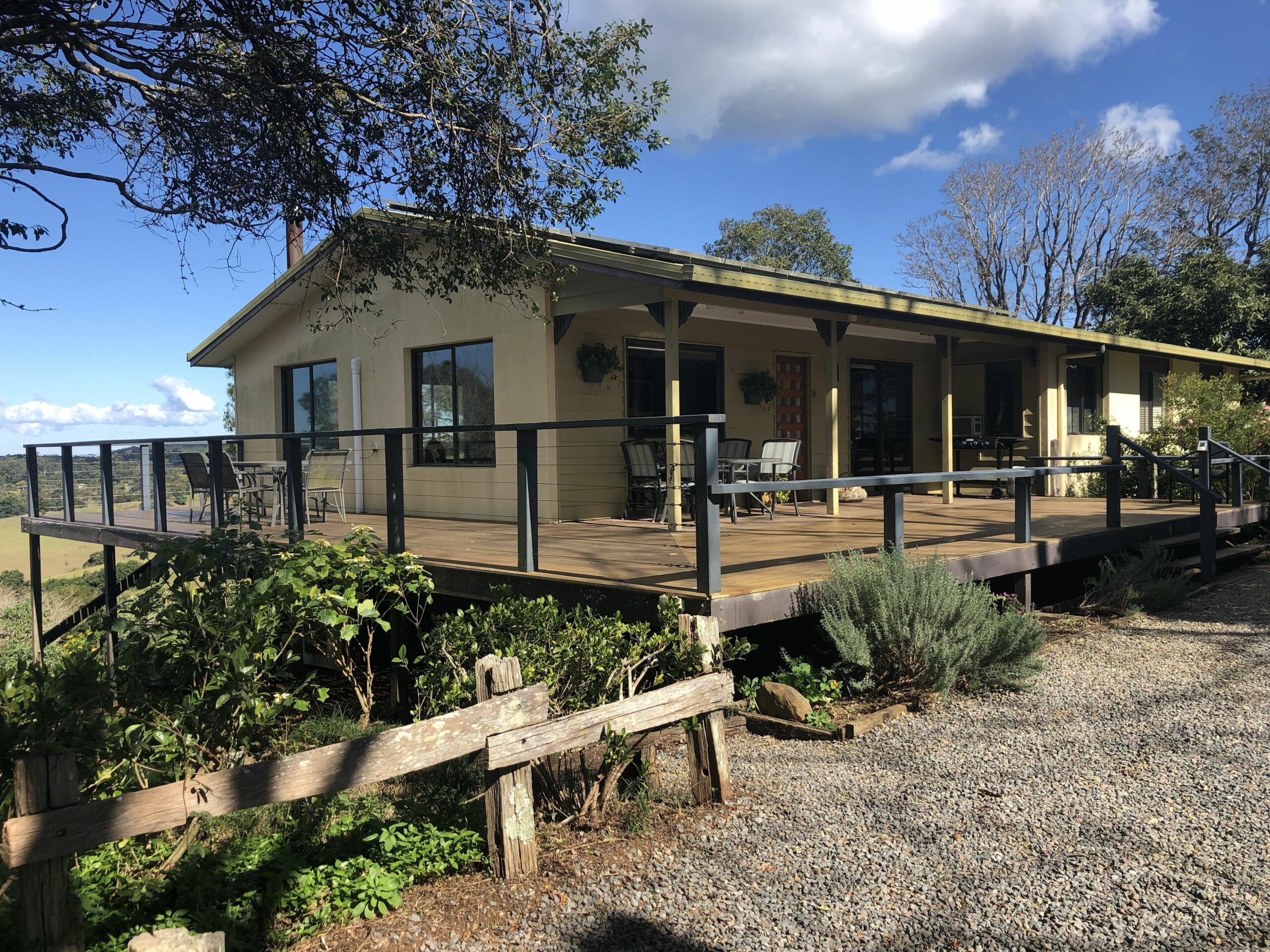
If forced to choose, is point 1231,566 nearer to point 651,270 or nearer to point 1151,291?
point 651,270

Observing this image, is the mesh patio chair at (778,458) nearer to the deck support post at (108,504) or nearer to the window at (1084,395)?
the window at (1084,395)

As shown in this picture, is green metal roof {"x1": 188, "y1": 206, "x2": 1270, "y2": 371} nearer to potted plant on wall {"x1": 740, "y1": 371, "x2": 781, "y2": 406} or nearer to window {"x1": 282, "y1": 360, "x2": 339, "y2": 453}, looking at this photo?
window {"x1": 282, "y1": 360, "x2": 339, "y2": 453}

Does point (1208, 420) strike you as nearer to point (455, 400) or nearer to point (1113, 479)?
point (1113, 479)

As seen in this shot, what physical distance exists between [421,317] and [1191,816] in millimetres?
9529

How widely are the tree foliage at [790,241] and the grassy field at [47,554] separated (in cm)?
2481

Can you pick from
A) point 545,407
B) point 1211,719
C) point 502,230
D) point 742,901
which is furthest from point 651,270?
point 742,901

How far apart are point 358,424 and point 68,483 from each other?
11.7 ft

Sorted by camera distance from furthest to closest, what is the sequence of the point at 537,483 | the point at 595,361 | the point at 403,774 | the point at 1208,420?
Result: the point at 1208,420
the point at 595,361
the point at 537,483
the point at 403,774

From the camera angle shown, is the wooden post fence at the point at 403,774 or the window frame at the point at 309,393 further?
the window frame at the point at 309,393

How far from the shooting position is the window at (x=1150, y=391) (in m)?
16.5

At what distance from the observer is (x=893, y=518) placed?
6.13m

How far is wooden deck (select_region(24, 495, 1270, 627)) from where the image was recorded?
17.5 ft

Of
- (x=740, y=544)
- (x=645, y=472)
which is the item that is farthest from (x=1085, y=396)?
(x=740, y=544)

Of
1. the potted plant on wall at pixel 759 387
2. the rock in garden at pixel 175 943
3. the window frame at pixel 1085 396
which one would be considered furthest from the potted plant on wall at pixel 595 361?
the window frame at pixel 1085 396
